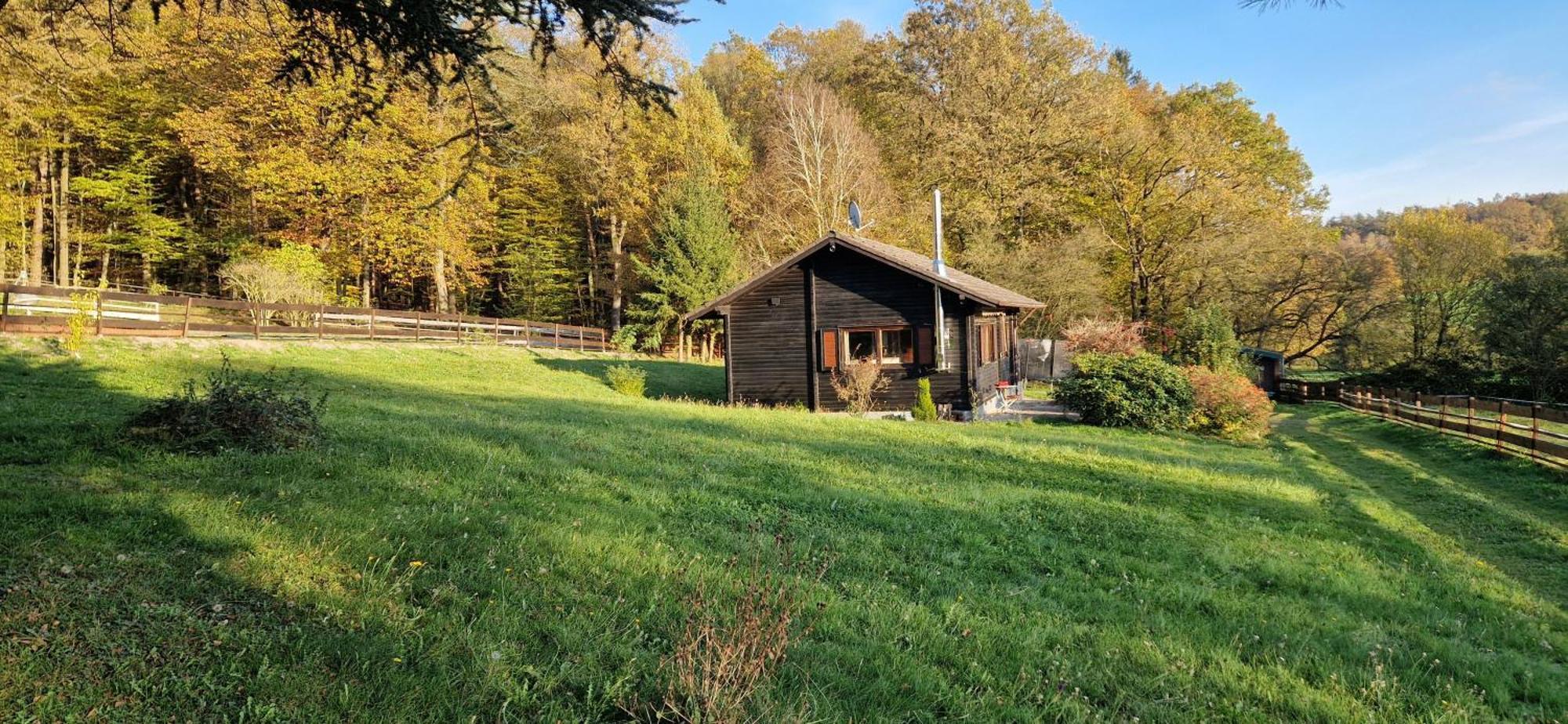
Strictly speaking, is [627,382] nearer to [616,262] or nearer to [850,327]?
[850,327]

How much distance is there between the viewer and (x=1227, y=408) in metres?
17.8

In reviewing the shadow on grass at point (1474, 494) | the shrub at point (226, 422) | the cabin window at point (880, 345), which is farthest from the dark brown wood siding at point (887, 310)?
the shrub at point (226, 422)

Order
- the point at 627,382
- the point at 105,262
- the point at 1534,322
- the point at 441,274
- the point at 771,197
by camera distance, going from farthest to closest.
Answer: the point at 771,197 < the point at 441,274 < the point at 105,262 < the point at 1534,322 < the point at 627,382

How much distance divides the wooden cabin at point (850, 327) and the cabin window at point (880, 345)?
0.03 meters

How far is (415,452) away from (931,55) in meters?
36.5

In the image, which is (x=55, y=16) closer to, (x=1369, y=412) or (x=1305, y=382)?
(x=1369, y=412)

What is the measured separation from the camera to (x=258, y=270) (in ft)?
80.6

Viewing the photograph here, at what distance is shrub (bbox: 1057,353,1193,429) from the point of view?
1803 cm

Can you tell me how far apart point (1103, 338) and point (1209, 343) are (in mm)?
5331

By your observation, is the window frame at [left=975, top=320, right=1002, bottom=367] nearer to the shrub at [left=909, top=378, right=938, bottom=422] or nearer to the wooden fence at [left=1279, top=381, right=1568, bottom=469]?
the shrub at [left=909, top=378, right=938, bottom=422]

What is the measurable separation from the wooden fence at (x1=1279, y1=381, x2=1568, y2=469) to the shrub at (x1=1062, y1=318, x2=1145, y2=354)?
24.7ft

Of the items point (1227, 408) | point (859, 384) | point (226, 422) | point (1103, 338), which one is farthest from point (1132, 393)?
point (226, 422)

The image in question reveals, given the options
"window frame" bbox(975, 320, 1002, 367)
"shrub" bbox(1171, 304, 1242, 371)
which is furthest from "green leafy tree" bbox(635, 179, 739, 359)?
"shrub" bbox(1171, 304, 1242, 371)

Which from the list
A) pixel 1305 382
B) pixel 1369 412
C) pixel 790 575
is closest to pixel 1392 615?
pixel 790 575
